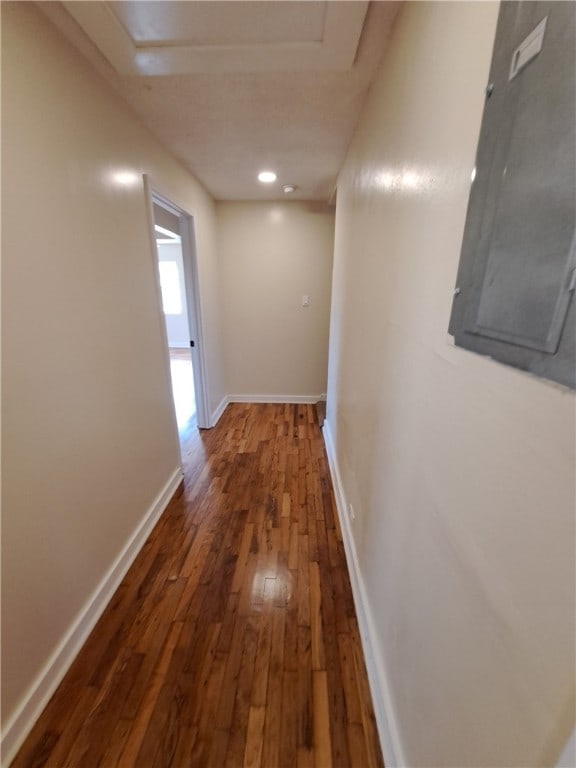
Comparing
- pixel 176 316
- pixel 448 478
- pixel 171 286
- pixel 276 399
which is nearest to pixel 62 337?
pixel 448 478

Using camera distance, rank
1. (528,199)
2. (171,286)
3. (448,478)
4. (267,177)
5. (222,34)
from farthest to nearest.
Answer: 1. (171,286)
2. (267,177)
3. (222,34)
4. (448,478)
5. (528,199)

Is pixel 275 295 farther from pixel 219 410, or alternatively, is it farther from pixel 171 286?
pixel 171 286

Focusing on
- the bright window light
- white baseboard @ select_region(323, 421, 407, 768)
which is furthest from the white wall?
white baseboard @ select_region(323, 421, 407, 768)

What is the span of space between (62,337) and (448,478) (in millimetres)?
1396

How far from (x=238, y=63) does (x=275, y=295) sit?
242 centimetres

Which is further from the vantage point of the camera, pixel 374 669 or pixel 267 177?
pixel 267 177

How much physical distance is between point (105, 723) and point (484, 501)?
4.89ft

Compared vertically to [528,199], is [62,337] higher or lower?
lower

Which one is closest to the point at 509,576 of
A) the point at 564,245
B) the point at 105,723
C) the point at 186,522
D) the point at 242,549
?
the point at 564,245

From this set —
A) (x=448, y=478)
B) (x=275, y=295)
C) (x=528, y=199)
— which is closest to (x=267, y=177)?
(x=275, y=295)

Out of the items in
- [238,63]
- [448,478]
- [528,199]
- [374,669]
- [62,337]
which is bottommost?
[374,669]

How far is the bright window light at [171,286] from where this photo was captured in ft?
23.2

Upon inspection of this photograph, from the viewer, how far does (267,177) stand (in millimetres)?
2641

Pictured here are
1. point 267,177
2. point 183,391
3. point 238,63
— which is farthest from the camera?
point 183,391
